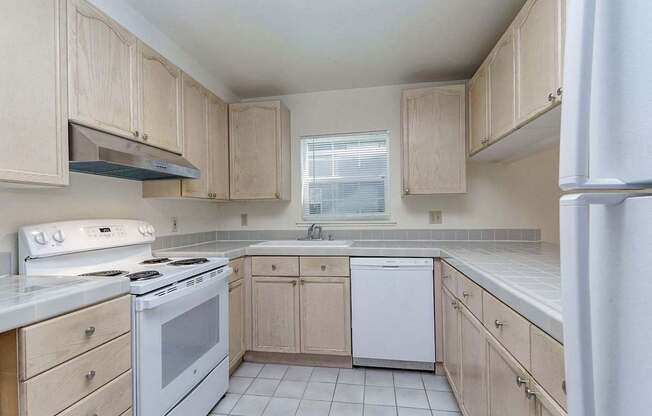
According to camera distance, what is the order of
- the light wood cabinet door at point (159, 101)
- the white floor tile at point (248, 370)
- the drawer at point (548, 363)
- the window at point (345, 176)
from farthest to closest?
the window at point (345, 176) → the white floor tile at point (248, 370) → the light wood cabinet door at point (159, 101) → the drawer at point (548, 363)

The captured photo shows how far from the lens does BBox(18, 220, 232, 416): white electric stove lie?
53.4 inches

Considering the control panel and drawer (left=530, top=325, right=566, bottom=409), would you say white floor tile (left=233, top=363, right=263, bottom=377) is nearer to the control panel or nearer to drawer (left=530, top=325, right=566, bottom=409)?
the control panel

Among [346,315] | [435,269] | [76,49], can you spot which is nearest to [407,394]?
[346,315]

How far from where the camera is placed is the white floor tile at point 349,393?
1985 mm

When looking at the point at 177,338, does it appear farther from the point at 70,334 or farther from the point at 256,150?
the point at 256,150

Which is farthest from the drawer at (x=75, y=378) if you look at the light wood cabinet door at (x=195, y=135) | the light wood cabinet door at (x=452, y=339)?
the light wood cabinet door at (x=452, y=339)

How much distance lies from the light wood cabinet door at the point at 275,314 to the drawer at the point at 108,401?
1217mm

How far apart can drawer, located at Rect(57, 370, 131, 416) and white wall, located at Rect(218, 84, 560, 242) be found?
194cm

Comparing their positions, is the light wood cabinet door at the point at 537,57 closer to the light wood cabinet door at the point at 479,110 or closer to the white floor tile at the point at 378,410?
the light wood cabinet door at the point at 479,110

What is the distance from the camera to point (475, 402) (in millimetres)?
1477

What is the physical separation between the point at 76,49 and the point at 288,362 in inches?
93.2

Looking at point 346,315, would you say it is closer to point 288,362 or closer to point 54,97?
point 288,362

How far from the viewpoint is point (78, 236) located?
1594mm

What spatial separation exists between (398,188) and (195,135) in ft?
5.84
